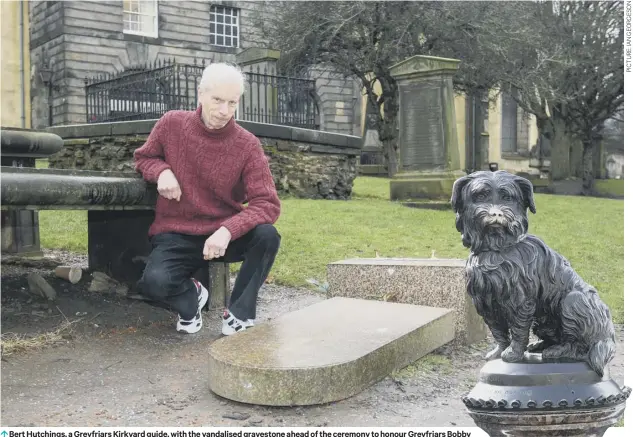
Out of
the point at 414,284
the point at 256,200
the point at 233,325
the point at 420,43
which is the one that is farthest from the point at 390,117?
the point at 233,325

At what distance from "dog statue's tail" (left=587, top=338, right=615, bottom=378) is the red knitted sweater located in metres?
2.33

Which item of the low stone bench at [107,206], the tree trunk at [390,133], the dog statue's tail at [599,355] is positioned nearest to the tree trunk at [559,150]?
the tree trunk at [390,133]

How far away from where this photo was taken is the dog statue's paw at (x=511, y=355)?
2.14 m

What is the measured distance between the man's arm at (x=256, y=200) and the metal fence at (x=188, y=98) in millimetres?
9079

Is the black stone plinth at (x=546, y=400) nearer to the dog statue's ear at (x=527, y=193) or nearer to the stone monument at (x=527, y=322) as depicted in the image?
the stone monument at (x=527, y=322)

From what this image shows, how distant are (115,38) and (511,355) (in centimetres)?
2531

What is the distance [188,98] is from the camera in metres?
13.6

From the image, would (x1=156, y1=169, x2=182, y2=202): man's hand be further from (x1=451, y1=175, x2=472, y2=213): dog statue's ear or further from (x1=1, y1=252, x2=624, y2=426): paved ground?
(x1=451, y1=175, x2=472, y2=213): dog statue's ear

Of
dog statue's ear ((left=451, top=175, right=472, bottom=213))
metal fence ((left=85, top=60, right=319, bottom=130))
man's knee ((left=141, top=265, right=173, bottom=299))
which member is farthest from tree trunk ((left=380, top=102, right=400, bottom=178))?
dog statue's ear ((left=451, top=175, right=472, bottom=213))

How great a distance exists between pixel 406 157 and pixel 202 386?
1006 centimetres

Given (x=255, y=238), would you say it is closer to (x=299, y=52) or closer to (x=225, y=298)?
(x=225, y=298)

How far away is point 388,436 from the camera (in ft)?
8.38

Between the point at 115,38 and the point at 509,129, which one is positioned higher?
the point at 115,38

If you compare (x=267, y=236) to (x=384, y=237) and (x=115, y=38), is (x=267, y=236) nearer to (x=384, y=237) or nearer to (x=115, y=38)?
(x=384, y=237)
